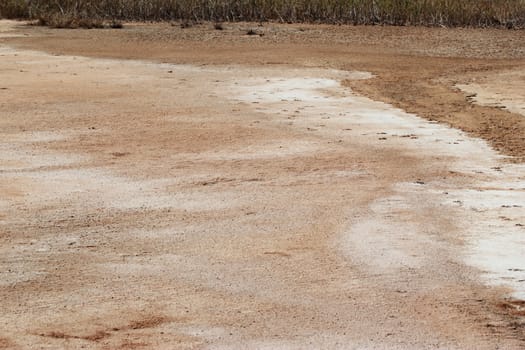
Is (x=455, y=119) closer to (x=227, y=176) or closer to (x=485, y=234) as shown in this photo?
(x=227, y=176)

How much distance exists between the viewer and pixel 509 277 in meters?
8.22

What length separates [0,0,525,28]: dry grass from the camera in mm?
31641

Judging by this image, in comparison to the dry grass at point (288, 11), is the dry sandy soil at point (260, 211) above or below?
above

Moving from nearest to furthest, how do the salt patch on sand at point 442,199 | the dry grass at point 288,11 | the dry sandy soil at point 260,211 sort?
1. the dry sandy soil at point 260,211
2. the salt patch on sand at point 442,199
3. the dry grass at point 288,11

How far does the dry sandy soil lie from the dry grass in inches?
441

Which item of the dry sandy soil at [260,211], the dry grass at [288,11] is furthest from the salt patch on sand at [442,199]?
the dry grass at [288,11]

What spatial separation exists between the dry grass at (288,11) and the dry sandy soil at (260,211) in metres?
11.2

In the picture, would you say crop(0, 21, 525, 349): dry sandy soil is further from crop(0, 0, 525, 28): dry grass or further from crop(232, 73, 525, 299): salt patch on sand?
crop(0, 0, 525, 28): dry grass

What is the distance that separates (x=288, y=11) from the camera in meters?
32.9

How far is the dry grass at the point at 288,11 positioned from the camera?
104 feet

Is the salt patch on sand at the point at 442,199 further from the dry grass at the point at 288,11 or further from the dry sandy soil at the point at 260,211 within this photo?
the dry grass at the point at 288,11

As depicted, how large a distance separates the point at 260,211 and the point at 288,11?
23.1 m

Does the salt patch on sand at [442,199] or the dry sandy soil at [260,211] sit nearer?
the dry sandy soil at [260,211]

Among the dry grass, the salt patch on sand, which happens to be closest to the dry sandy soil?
the salt patch on sand
